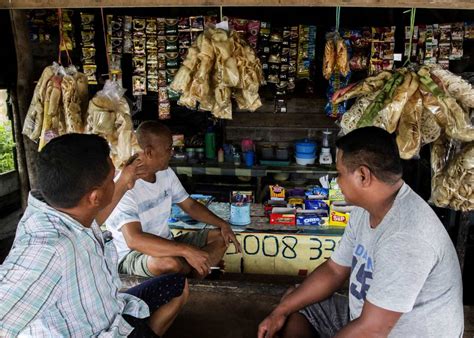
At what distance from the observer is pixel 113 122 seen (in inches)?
86.1

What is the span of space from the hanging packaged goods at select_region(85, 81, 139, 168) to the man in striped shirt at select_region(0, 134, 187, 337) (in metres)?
0.68

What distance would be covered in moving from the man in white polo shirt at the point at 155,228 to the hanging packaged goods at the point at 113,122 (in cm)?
27

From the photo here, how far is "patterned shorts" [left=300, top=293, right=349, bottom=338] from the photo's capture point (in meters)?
1.98

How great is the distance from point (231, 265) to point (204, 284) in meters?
0.63

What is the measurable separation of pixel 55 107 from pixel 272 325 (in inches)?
63.1

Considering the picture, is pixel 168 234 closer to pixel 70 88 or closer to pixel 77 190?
pixel 70 88

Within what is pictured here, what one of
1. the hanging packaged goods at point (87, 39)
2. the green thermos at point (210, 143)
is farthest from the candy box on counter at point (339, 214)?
the hanging packaged goods at point (87, 39)

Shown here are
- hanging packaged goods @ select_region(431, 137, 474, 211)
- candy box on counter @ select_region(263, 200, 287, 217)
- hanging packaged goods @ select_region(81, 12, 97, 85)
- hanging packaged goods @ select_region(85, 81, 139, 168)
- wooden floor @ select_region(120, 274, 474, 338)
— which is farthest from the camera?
hanging packaged goods @ select_region(81, 12, 97, 85)

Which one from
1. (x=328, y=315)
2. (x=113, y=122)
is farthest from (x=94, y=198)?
(x=328, y=315)

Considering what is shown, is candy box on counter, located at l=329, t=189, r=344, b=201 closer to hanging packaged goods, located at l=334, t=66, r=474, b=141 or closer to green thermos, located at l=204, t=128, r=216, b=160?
hanging packaged goods, located at l=334, t=66, r=474, b=141

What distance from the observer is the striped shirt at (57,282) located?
1.19 meters

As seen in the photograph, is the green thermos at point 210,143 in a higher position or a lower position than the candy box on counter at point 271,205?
higher

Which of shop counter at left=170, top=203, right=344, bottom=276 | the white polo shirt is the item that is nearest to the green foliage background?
shop counter at left=170, top=203, right=344, bottom=276

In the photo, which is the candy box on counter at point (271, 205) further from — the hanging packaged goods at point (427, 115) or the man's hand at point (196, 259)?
the hanging packaged goods at point (427, 115)
